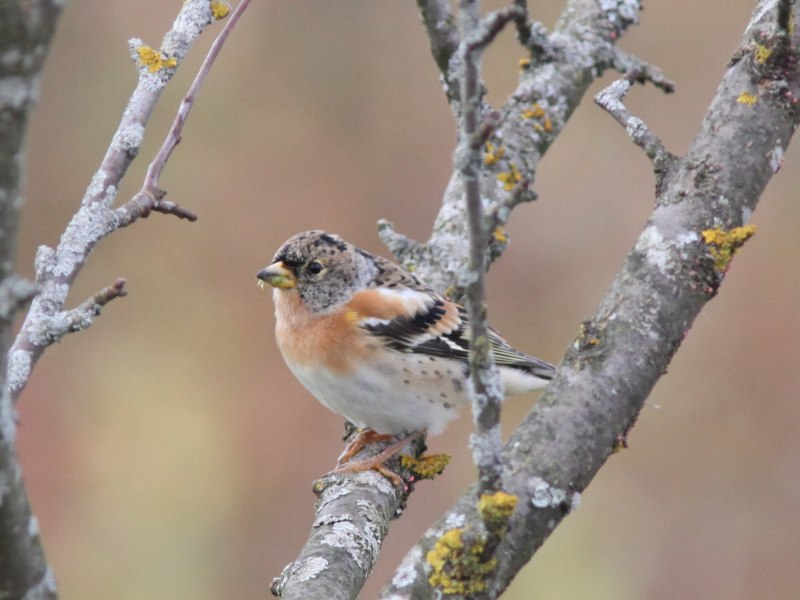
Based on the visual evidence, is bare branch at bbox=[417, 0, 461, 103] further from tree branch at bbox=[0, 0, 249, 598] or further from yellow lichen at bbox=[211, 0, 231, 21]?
tree branch at bbox=[0, 0, 249, 598]

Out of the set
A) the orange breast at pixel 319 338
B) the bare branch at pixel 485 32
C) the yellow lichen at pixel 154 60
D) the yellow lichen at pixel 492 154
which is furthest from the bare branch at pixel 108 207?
the orange breast at pixel 319 338

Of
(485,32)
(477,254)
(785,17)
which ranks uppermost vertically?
(785,17)

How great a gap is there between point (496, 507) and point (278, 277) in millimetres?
2155

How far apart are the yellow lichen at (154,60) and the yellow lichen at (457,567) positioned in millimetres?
1137

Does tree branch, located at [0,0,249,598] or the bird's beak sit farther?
the bird's beak

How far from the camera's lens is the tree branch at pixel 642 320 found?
173 cm

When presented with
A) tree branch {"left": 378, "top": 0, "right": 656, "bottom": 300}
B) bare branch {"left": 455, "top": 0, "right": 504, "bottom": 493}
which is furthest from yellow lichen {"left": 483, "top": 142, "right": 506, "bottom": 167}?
bare branch {"left": 455, "top": 0, "right": 504, "bottom": 493}

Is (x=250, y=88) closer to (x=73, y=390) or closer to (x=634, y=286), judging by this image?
(x=73, y=390)

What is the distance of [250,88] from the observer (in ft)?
18.8

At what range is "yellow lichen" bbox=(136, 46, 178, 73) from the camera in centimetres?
213

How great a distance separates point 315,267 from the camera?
3562 mm

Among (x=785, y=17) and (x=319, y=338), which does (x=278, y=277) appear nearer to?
(x=319, y=338)

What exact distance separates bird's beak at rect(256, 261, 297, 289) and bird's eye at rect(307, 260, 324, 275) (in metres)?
0.06

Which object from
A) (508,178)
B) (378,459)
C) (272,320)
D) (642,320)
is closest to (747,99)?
(642,320)
